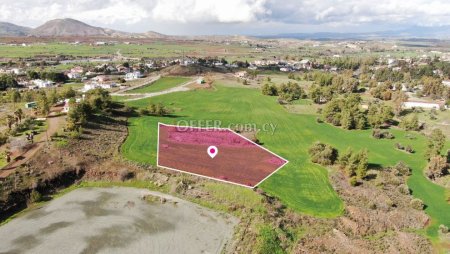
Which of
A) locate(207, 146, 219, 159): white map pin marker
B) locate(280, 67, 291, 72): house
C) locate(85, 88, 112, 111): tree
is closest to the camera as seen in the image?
locate(207, 146, 219, 159): white map pin marker

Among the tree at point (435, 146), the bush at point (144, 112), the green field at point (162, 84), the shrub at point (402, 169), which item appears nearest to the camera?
the shrub at point (402, 169)

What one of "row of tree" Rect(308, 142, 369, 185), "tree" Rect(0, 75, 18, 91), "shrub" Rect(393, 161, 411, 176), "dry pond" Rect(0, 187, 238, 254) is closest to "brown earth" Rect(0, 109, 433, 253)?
"shrub" Rect(393, 161, 411, 176)

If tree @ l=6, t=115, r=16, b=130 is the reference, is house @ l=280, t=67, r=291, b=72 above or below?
above

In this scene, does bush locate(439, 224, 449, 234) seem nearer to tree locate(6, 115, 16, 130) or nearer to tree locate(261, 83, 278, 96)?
tree locate(6, 115, 16, 130)

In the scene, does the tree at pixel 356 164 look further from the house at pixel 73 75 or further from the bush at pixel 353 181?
the house at pixel 73 75

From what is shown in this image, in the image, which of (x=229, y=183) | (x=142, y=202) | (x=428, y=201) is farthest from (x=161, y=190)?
(x=428, y=201)

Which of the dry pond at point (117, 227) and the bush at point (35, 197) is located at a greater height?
the bush at point (35, 197)

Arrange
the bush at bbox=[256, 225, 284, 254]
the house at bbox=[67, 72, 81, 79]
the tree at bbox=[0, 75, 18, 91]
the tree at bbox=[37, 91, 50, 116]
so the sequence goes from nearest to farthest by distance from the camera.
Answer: the bush at bbox=[256, 225, 284, 254], the tree at bbox=[37, 91, 50, 116], the tree at bbox=[0, 75, 18, 91], the house at bbox=[67, 72, 81, 79]

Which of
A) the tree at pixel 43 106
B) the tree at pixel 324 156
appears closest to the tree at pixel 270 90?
the tree at pixel 324 156
